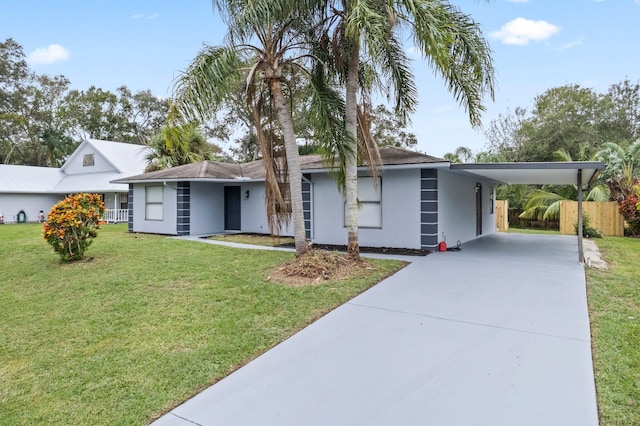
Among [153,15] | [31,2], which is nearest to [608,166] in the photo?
[153,15]

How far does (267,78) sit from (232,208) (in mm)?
9263

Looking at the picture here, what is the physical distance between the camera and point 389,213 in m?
10.4

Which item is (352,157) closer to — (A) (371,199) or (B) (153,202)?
(A) (371,199)

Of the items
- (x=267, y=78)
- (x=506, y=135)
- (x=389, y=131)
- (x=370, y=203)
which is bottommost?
(x=370, y=203)

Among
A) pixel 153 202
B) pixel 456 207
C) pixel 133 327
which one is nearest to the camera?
pixel 133 327

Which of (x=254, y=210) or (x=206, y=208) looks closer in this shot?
(x=254, y=210)

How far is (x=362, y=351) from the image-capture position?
13.7 feet

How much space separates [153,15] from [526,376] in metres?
15.7

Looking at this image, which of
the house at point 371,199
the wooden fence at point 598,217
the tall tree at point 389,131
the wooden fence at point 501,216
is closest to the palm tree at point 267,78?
the house at point 371,199

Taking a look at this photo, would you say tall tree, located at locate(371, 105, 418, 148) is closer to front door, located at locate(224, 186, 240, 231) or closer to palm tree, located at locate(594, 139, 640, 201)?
palm tree, located at locate(594, 139, 640, 201)

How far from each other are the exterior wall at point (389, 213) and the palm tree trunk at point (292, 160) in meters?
3.25

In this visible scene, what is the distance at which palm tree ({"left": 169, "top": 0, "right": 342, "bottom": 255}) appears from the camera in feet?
23.1

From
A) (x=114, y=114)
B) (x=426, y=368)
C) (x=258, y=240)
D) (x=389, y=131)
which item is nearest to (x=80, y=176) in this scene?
(x=114, y=114)

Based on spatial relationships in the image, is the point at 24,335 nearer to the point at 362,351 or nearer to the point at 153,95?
the point at 362,351
